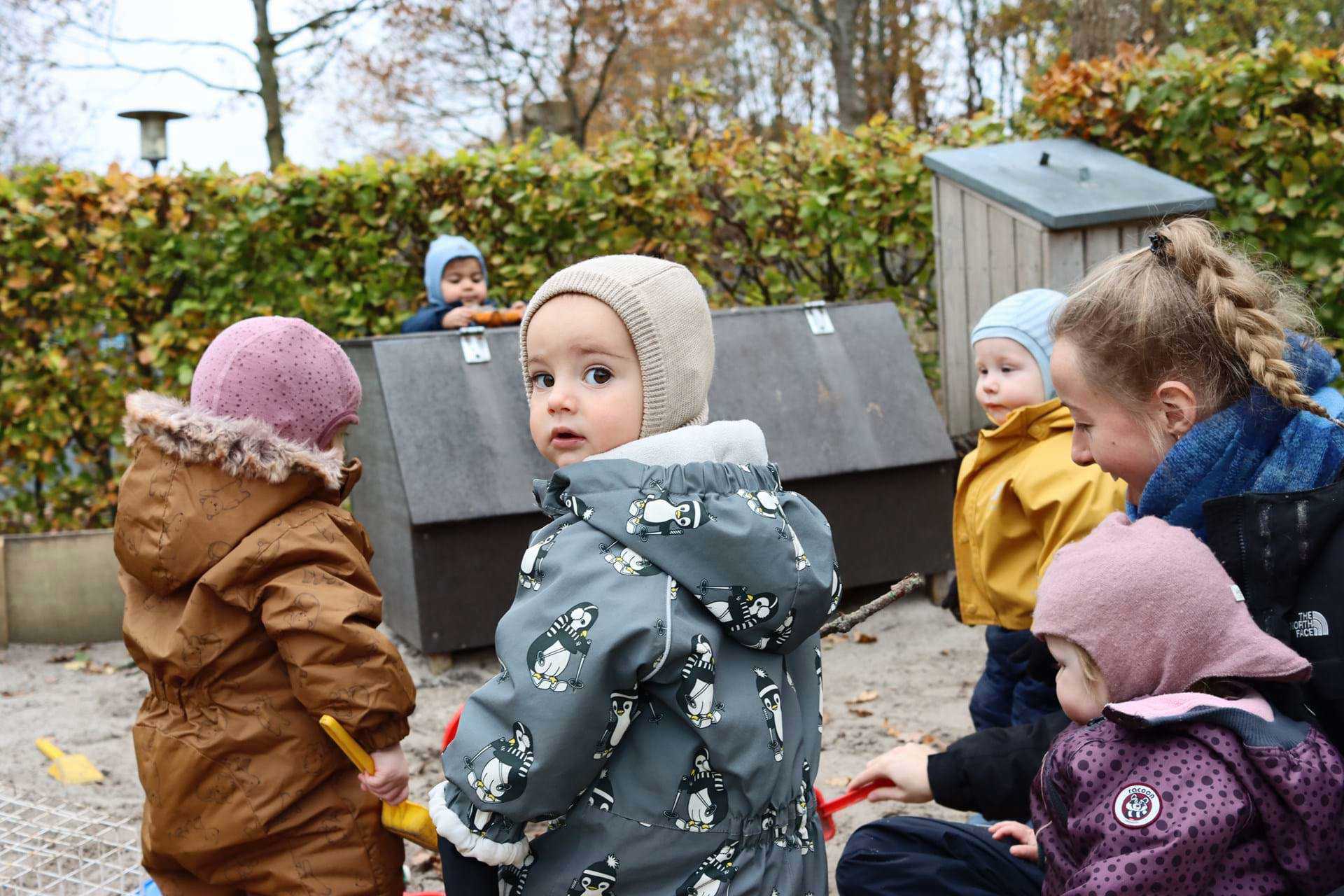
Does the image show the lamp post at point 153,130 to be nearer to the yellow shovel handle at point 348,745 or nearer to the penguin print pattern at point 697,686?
the yellow shovel handle at point 348,745

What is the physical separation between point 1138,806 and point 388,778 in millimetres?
1335

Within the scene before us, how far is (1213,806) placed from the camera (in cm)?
146

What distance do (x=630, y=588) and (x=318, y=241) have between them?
208 inches

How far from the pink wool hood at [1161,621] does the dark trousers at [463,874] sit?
918mm

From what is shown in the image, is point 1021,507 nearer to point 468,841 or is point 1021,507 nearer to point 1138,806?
point 1138,806

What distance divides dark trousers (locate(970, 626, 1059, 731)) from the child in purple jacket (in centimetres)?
114

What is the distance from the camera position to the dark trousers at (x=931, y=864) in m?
2.05

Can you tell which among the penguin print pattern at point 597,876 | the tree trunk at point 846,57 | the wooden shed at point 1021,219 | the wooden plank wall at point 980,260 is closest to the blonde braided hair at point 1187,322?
the penguin print pattern at point 597,876

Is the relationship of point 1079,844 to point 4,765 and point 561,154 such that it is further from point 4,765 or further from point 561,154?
point 561,154

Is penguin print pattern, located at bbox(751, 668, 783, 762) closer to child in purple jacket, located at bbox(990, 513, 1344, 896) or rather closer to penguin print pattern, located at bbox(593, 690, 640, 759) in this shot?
penguin print pattern, located at bbox(593, 690, 640, 759)

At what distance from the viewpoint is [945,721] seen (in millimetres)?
4160

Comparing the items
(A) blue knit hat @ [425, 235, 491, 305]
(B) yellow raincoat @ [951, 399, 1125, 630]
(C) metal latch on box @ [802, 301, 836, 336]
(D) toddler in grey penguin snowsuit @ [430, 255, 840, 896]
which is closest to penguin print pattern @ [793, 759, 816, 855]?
(D) toddler in grey penguin snowsuit @ [430, 255, 840, 896]

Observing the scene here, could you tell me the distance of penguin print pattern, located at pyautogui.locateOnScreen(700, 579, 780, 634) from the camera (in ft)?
5.41

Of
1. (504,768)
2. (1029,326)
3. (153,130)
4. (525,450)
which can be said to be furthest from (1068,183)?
(153,130)
